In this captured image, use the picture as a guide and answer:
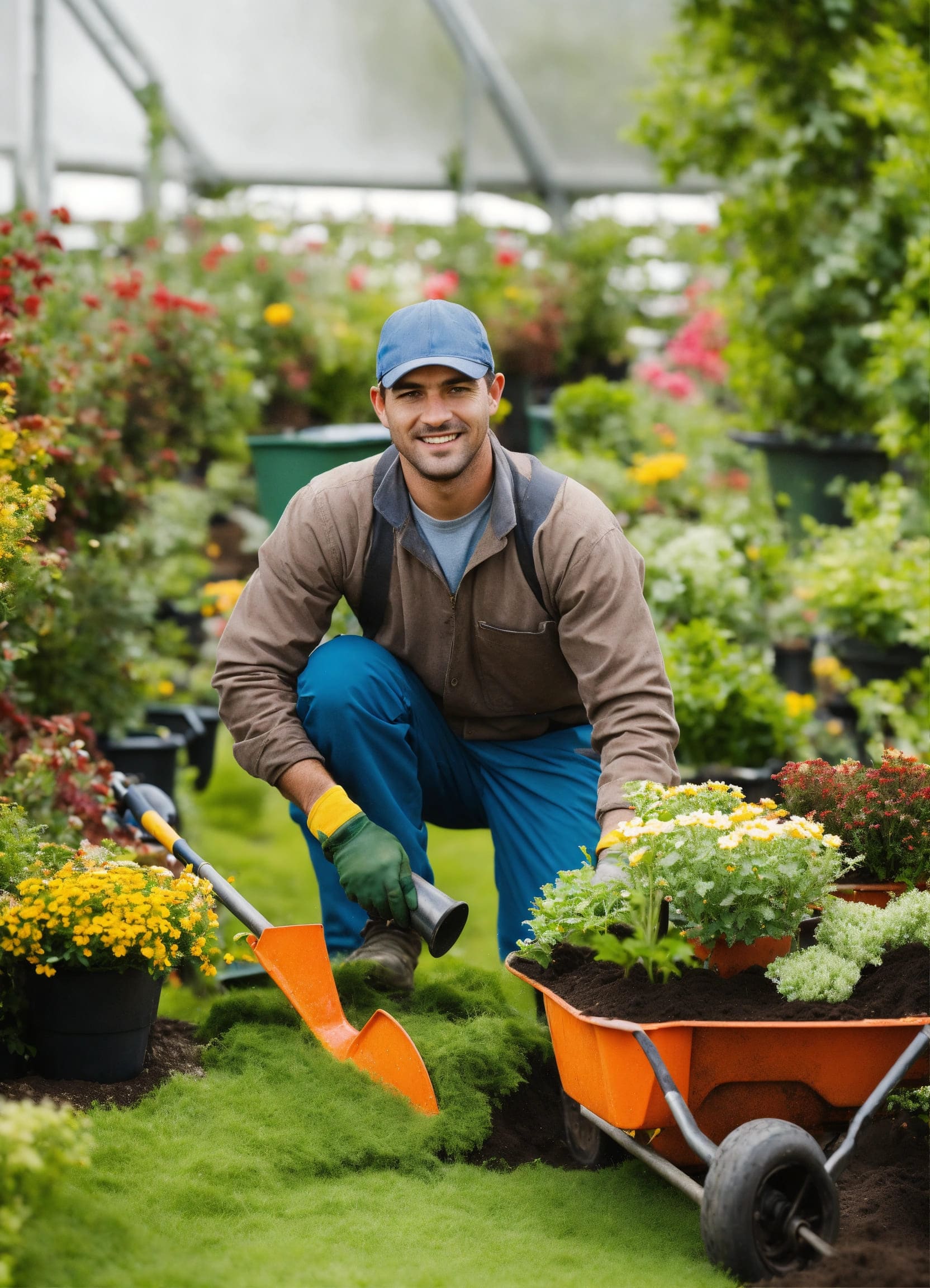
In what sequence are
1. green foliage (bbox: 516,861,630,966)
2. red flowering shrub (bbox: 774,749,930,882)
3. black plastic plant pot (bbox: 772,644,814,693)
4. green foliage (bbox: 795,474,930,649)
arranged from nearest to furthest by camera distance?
1. green foliage (bbox: 516,861,630,966)
2. red flowering shrub (bbox: 774,749,930,882)
3. green foliage (bbox: 795,474,930,649)
4. black plastic plant pot (bbox: 772,644,814,693)

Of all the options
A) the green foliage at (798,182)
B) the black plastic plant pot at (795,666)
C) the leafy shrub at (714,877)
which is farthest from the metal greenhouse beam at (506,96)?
the leafy shrub at (714,877)

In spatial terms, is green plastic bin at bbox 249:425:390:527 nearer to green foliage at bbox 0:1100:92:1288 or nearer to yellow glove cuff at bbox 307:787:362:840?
yellow glove cuff at bbox 307:787:362:840

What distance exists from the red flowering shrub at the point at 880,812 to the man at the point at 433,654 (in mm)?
262

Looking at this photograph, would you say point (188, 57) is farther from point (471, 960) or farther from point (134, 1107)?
point (134, 1107)

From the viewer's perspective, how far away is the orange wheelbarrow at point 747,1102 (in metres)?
1.77

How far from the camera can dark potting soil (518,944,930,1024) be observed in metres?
1.96

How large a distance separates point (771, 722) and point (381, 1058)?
6.53ft

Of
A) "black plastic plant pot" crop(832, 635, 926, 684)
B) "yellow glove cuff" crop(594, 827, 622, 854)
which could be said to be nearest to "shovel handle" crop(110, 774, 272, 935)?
"yellow glove cuff" crop(594, 827, 622, 854)

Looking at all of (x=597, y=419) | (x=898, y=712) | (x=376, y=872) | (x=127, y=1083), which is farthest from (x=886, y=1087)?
(x=597, y=419)

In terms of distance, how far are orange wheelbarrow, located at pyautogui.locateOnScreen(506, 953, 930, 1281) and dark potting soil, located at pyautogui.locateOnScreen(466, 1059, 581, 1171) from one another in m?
0.19

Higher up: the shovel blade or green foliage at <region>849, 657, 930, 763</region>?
green foliage at <region>849, 657, 930, 763</region>

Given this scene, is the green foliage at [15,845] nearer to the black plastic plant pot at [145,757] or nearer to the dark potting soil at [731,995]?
the dark potting soil at [731,995]

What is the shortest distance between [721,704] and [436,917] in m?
1.62

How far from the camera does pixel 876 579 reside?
4148 mm
